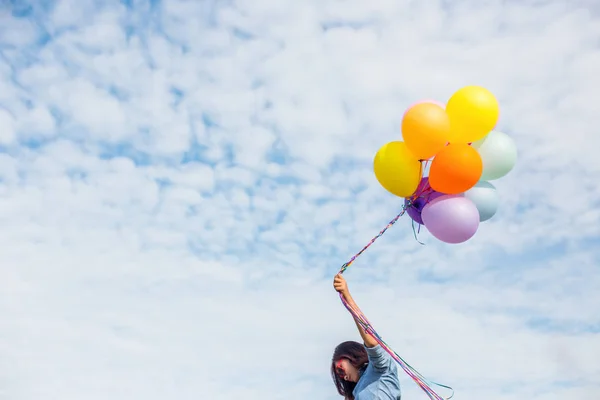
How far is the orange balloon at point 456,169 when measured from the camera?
416 cm

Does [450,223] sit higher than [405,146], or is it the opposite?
[405,146]

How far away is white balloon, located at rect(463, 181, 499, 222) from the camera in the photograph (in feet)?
14.7

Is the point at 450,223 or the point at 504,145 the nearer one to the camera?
the point at 450,223

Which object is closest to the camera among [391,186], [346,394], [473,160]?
[346,394]

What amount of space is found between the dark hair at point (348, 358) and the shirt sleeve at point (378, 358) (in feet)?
0.64

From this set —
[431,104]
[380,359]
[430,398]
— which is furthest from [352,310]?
[431,104]

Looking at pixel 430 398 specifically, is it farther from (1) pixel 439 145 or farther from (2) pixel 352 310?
(1) pixel 439 145

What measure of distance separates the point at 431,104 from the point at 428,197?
30.1 inches

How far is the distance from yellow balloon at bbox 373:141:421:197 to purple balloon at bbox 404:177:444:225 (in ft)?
0.48

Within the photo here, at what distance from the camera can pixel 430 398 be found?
3.86 meters

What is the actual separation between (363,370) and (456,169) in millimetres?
1641

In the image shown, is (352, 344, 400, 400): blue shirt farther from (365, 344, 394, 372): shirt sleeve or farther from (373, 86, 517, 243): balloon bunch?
(373, 86, 517, 243): balloon bunch

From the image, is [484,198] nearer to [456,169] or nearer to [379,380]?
[456,169]

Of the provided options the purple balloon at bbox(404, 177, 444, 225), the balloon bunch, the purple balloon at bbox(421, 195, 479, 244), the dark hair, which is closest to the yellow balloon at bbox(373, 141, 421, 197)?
the balloon bunch
